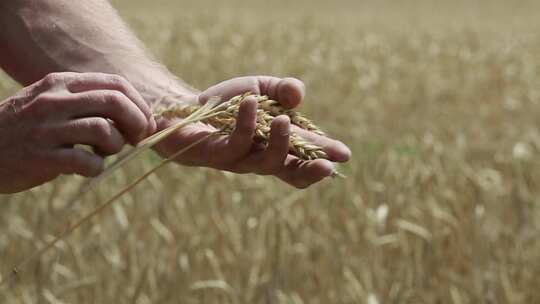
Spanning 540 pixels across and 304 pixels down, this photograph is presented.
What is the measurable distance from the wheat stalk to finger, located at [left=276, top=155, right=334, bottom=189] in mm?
16

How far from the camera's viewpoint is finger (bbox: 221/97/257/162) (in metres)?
1.52

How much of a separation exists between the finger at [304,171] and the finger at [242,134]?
95 mm

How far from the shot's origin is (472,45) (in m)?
10.7

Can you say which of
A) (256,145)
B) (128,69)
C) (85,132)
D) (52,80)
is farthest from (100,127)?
(128,69)

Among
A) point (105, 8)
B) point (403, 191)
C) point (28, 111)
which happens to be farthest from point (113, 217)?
point (28, 111)

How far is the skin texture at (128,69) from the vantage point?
1.71m

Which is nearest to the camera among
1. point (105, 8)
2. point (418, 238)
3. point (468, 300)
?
point (105, 8)

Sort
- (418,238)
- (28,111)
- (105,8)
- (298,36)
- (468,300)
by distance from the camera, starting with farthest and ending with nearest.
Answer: (298,36)
(418,238)
(468,300)
(105,8)
(28,111)

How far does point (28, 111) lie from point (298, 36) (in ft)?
30.1

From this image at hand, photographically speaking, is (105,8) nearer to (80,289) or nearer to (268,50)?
(80,289)

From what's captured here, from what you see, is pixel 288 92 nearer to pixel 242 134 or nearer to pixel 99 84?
pixel 242 134

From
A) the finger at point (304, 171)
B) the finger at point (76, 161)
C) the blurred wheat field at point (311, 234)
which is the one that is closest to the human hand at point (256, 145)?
the finger at point (304, 171)

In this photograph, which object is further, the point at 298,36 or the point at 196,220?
the point at 298,36

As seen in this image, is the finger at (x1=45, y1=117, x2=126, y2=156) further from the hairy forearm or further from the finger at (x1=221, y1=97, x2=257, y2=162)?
the hairy forearm
